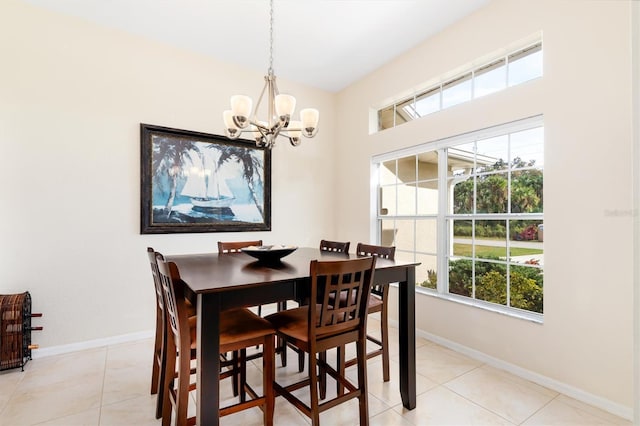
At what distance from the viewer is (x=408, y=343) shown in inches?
79.0

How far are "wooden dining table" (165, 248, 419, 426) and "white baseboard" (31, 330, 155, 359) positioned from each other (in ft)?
4.83

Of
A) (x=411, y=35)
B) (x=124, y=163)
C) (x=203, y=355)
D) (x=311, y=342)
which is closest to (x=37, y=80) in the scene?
(x=124, y=163)

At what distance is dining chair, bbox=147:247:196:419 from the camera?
1.78 metres

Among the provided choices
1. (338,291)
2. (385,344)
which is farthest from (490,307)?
(338,291)

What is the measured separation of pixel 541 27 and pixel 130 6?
3352 millimetres

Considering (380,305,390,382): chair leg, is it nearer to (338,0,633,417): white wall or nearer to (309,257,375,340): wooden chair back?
(309,257,375,340): wooden chair back

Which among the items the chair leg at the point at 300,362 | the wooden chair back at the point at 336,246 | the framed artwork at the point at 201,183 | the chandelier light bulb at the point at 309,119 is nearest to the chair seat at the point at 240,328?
the chair leg at the point at 300,362

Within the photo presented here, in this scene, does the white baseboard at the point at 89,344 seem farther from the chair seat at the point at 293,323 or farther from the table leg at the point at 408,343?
the table leg at the point at 408,343

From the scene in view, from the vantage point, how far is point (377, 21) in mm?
2898

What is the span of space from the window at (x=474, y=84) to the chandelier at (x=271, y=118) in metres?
1.55

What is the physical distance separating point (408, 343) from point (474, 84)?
2358 mm

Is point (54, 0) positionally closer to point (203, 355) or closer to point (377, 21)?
point (377, 21)

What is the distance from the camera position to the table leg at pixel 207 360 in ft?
4.55

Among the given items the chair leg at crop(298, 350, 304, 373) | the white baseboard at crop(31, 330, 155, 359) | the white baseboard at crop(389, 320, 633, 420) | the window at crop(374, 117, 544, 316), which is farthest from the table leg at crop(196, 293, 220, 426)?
the window at crop(374, 117, 544, 316)
